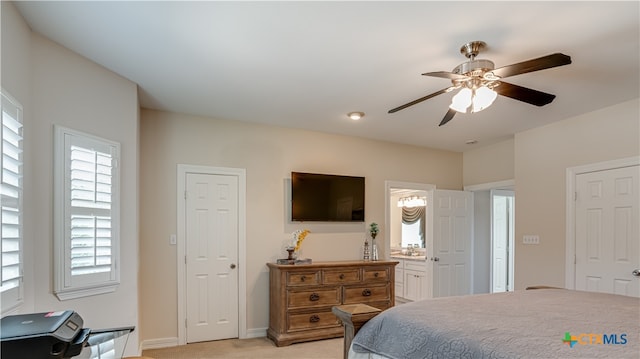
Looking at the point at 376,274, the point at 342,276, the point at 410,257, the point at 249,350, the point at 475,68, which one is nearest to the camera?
the point at 475,68

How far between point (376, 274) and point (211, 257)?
6.48 ft

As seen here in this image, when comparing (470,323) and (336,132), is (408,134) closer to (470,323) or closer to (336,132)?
(336,132)

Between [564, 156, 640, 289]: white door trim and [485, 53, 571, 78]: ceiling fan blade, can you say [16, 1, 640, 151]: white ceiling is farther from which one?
[564, 156, 640, 289]: white door trim

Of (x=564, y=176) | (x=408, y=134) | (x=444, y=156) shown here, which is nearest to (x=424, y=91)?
(x=408, y=134)

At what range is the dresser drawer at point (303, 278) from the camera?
4.32 meters

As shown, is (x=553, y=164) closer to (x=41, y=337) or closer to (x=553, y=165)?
(x=553, y=165)

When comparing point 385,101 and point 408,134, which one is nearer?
point 385,101

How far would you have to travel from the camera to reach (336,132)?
5156 mm

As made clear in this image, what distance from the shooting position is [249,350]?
4078 millimetres

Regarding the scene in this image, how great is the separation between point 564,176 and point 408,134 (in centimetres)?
183

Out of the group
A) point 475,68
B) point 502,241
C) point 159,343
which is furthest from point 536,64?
point 502,241

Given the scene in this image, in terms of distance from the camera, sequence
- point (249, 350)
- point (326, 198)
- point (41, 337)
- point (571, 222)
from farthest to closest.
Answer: point (326, 198), point (571, 222), point (249, 350), point (41, 337)

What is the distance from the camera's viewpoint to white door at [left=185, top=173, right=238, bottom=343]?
4316 millimetres

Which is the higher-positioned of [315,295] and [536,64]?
[536,64]
